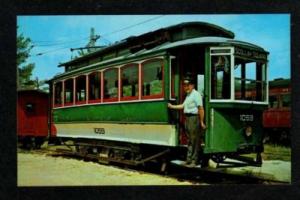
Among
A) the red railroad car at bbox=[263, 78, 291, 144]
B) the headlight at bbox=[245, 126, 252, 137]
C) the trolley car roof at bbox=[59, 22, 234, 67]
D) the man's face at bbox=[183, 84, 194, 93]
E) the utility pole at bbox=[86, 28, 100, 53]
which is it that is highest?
the trolley car roof at bbox=[59, 22, 234, 67]

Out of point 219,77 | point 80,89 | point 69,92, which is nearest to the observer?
point 219,77

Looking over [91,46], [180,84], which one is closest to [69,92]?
[91,46]

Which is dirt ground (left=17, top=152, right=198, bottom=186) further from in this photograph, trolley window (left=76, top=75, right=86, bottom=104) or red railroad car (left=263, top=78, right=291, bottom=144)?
red railroad car (left=263, top=78, right=291, bottom=144)

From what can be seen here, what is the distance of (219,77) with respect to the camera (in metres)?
8.21

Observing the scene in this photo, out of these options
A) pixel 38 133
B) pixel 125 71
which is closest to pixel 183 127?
pixel 125 71

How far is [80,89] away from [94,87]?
279 mm

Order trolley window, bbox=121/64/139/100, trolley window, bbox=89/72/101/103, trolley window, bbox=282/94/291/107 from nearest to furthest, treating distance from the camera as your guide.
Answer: trolley window, bbox=282/94/291/107, trolley window, bbox=121/64/139/100, trolley window, bbox=89/72/101/103

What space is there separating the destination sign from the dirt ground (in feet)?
6.27

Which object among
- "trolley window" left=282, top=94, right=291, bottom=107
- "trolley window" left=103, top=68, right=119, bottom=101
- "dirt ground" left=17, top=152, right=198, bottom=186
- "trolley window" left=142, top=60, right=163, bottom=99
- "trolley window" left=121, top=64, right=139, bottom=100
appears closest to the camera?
"trolley window" left=282, top=94, right=291, bottom=107

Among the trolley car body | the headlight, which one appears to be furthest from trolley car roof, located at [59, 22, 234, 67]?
the headlight

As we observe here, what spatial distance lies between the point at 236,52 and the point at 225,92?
0.56 metres

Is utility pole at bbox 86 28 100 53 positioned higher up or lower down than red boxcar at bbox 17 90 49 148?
higher up

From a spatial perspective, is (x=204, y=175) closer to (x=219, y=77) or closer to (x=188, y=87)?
(x=188, y=87)

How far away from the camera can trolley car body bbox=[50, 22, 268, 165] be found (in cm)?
819
